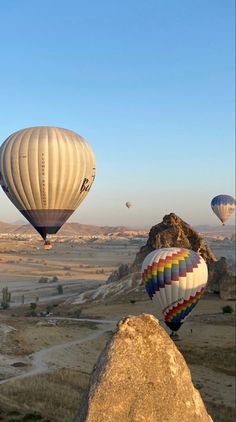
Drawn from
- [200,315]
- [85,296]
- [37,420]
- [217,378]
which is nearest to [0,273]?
[85,296]

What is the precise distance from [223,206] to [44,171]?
277ft

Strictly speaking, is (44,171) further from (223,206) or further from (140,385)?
(223,206)

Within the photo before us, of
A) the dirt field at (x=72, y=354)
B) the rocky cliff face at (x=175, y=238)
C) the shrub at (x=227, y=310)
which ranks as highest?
the rocky cliff face at (x=175, y=238)

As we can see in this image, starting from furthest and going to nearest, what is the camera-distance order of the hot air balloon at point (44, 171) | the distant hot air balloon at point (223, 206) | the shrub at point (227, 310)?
1. the distant hot air balloon at point (223, 206)
2. the shrub at point (227, 310)
3. the hot air balloon at point (44, 171)

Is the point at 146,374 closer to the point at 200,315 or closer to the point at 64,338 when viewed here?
the point at 64,338

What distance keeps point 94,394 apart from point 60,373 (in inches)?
1071

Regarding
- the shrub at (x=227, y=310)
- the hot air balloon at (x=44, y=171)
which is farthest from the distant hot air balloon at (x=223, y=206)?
the hot air balloon at (x=44, y=171)

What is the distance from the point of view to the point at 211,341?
5319 centimetres

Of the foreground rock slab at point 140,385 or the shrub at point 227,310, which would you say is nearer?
the foreground rock slab at point 140,385

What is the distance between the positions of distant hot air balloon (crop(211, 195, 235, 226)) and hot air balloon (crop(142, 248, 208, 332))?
78.8m

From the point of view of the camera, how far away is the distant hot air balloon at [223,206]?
412 ft

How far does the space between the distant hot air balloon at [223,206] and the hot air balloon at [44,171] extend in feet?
261

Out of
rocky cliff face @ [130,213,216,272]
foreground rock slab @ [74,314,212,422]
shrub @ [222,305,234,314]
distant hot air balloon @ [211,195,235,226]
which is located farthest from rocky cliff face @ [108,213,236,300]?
foreground rock slab @ [74,314,212,422]

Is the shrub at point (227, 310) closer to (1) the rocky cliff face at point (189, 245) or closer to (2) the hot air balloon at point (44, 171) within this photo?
(1) the rocky cliff face at point (189, 245)
